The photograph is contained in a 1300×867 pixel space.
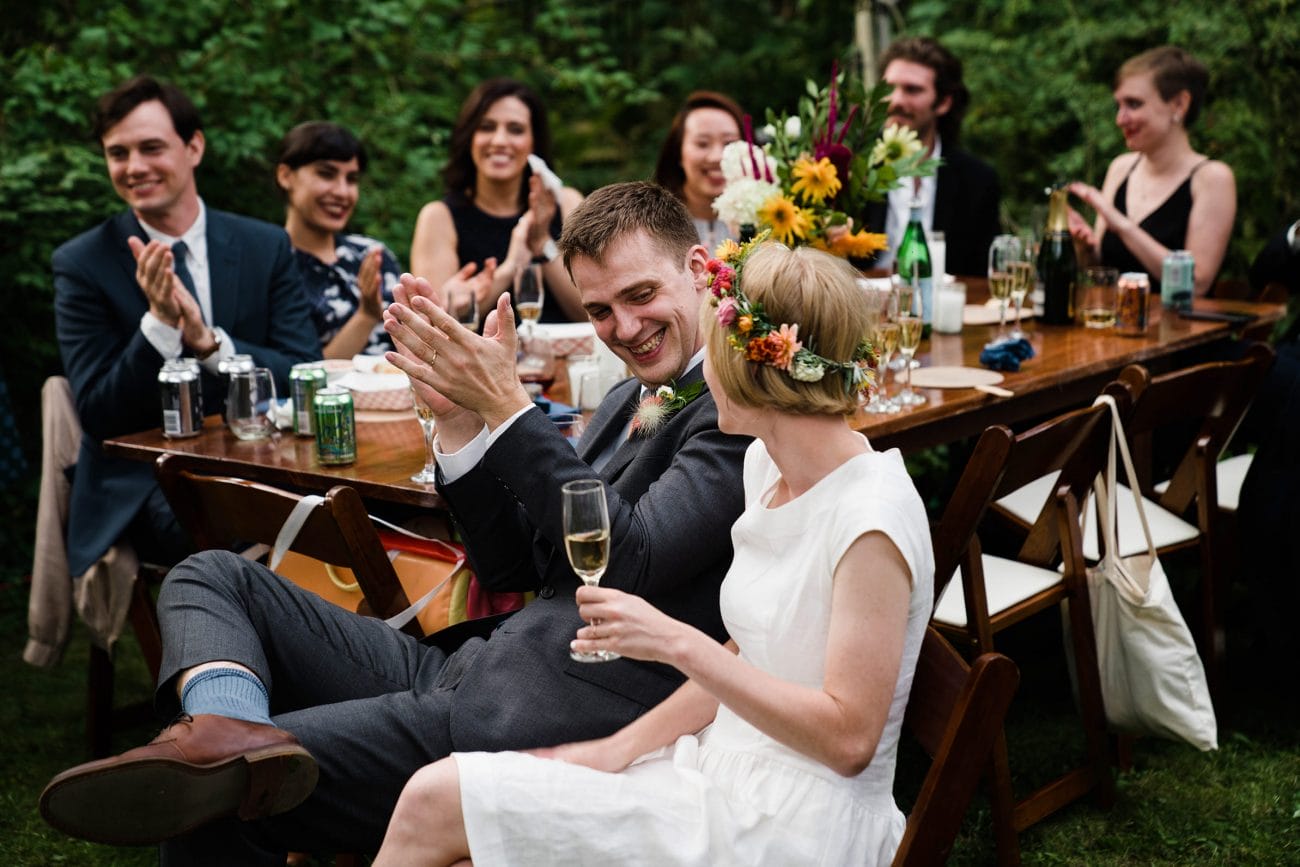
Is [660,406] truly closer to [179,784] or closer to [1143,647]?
[179,784]

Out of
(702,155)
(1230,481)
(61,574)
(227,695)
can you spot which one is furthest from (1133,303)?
(61,574)

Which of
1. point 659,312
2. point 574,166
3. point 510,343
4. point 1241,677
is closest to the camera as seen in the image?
point 510,343

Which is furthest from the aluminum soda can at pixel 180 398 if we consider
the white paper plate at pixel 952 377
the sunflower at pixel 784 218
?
the white paper plate at pixel 952 377

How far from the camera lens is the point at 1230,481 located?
13.4ft

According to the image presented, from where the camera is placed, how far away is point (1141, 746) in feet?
11.7

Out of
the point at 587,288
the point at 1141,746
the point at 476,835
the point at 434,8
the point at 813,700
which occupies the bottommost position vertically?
the point at 1141,746

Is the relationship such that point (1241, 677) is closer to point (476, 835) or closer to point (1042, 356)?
point (1042, 356)

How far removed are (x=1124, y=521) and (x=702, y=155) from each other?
2.27m

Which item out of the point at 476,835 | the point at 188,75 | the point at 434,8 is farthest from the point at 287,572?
the point at 434,8

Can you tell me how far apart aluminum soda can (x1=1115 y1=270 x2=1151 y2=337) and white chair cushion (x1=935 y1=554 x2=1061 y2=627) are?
122cm

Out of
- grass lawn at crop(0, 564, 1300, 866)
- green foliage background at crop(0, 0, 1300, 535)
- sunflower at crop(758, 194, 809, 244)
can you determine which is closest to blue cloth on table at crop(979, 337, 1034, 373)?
sunflower at crop(758, 194, 809, 244)

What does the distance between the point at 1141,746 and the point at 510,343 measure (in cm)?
217

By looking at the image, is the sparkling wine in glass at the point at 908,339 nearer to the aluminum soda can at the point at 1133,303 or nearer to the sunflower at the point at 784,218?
the sunflower at the point at 784,218

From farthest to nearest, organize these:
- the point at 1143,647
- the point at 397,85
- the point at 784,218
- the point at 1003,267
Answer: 1. the point at 397,85
2. the point at 1003,267
3. the point at 784,218
4. the point at 1143,647
